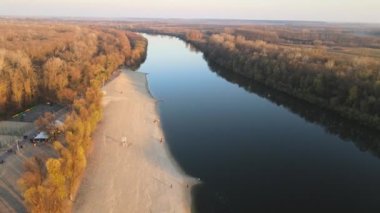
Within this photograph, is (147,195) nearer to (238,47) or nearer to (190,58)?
(238,47)

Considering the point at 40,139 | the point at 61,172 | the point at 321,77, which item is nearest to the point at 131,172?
the point at 61,172

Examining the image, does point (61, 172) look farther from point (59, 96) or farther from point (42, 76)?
point (42, 76)

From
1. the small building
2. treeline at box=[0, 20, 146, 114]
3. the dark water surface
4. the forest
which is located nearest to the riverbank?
the dark water surface

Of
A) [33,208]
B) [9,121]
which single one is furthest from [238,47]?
[33,208]

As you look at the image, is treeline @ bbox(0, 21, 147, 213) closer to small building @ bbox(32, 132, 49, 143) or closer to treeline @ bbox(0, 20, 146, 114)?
treeline @ bbox(0, 20, 146, 114)

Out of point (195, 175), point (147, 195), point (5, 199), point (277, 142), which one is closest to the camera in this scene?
point (5, 199)

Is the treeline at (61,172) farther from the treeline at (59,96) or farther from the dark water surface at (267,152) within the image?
the dark water surface at (267,152)
